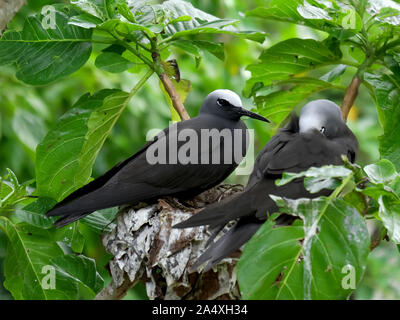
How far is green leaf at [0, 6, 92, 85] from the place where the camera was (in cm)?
270

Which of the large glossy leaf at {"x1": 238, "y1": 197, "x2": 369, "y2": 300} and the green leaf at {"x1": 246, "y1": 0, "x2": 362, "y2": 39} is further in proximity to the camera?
the green leaf at {"x1": 246, "y1": 0, "x2": 362, "y2": 39}

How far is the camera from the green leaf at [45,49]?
8.86ft

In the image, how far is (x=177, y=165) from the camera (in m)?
2.92

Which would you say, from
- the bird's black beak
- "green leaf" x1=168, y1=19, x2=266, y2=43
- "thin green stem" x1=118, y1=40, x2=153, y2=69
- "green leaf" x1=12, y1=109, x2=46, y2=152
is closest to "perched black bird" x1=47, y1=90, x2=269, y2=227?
the bird's black beak

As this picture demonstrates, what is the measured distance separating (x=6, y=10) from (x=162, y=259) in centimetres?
116

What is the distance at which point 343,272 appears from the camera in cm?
189

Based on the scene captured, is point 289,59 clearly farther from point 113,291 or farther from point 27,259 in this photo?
point 27,259

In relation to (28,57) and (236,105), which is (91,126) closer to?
(28,57)

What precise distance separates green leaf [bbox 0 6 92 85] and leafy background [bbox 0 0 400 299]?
64 mm

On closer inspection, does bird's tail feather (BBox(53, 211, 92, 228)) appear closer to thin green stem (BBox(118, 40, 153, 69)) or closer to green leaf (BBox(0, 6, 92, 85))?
green leaf (BBox(0, 6, 92, 85))

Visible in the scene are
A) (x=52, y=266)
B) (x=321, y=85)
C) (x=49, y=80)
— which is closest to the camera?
(x=52, y=266)

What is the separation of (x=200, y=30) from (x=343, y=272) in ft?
3.90

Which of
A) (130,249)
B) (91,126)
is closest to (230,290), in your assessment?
(130,249)

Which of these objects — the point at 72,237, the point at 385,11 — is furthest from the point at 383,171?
the point at 72,237
